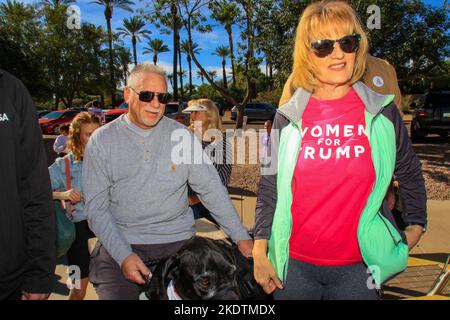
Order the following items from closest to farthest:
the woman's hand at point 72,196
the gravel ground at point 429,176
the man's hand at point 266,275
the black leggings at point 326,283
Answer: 1. the black leggings at point 326,283
2. the man's hand at point 266,275
3. the woman's hand at point 72,196
4. the gravel ground at point 429,176

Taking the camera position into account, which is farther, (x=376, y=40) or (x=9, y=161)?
(x=376, y=40)

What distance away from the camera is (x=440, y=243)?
512 cm

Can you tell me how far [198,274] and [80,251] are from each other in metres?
1.87

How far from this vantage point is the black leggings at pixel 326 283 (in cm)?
181

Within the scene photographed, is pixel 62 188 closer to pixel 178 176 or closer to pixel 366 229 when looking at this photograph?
pixel 178 176

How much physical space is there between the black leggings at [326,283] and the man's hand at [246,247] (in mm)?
318

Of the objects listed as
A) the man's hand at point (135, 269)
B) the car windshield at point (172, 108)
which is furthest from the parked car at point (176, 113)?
the man's hand at point (135, 269)

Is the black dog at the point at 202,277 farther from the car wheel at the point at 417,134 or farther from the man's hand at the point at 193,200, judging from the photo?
the car wheel at the point at 417,134

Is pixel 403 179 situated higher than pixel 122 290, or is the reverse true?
pixel 403 179

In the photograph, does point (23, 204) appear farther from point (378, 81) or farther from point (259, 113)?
point (259, 113)

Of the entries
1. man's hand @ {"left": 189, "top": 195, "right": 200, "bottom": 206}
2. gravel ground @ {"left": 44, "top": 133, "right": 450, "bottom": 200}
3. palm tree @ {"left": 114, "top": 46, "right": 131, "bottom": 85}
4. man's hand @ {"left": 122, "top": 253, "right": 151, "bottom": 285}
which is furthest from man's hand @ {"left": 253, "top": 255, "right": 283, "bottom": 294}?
palm tree @ {"left": 114, "top": 46, "right": 131, "bottom": 85}

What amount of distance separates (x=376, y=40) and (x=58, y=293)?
362 inches

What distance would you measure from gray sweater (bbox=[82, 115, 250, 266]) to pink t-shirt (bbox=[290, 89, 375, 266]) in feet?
1.84

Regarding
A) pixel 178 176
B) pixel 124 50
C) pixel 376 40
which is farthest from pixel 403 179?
pixel 124 50
